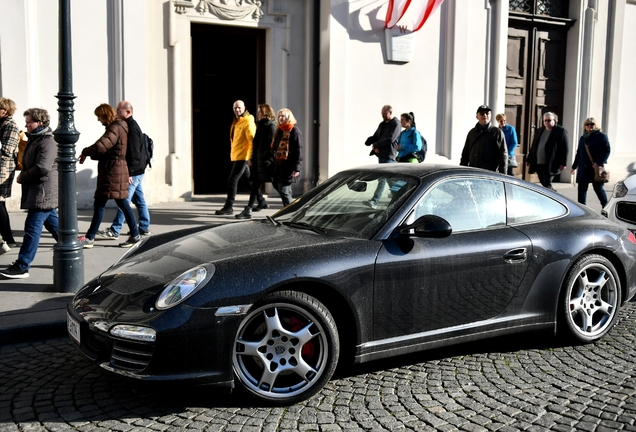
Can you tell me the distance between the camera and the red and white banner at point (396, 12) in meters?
14.3

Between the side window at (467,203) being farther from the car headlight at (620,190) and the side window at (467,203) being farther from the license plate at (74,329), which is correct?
the car headlight at (620,190)

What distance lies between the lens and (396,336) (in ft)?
14.8

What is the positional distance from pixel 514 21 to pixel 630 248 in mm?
12299

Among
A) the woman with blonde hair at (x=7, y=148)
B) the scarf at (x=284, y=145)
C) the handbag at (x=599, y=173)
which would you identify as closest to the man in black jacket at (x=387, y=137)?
the scarf at (x=284, y=145)

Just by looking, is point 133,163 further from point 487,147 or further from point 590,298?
point 590,298

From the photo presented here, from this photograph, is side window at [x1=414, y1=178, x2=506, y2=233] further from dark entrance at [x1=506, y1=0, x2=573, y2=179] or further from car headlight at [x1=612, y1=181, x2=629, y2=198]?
dark entrance at [x1=506, y1=0, x2=573, y2=179]

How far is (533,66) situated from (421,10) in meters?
4.09

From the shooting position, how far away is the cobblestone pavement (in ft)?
12.8

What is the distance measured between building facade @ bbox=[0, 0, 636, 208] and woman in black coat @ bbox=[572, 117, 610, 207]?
154 inches

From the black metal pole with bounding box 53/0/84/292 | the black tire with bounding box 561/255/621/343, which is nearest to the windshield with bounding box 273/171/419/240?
the black tire with bounding box 561/255/621/343

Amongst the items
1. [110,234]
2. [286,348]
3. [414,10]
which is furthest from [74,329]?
[414,10]

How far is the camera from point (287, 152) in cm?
1063

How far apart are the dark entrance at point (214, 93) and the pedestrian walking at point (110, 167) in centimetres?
686

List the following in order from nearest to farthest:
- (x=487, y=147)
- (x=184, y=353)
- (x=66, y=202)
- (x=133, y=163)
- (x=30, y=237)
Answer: (x=184, y=353) < (x=66, y=202) < (x=30, y=237) < (x=133, y=163) < (x=487, y=147)
